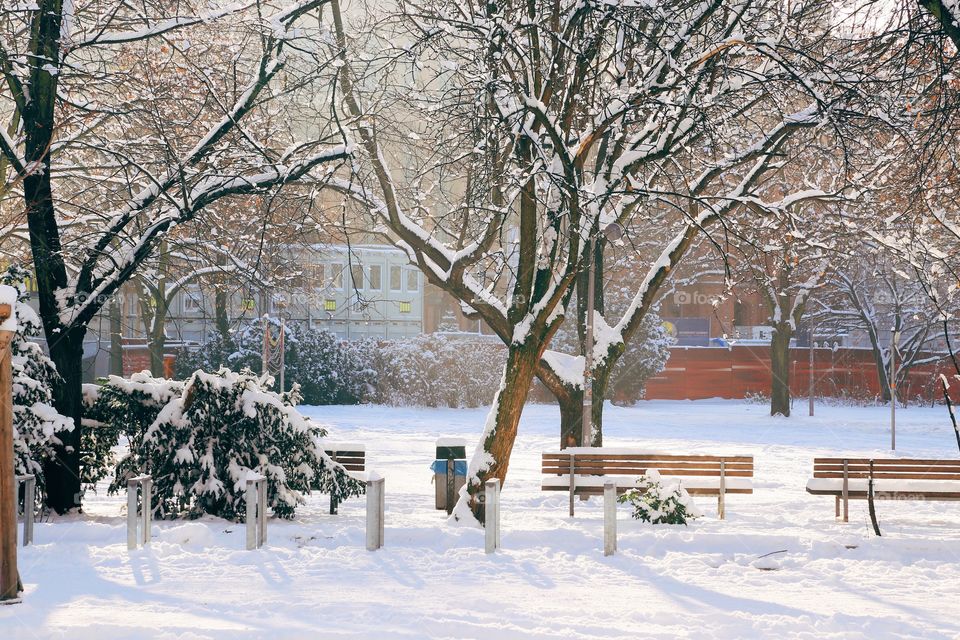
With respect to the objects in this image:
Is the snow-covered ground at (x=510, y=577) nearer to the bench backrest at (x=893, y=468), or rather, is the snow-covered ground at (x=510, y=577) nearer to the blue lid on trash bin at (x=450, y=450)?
the bench backrest at (x=893, y=468)

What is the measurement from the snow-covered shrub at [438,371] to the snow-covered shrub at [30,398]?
2437cm

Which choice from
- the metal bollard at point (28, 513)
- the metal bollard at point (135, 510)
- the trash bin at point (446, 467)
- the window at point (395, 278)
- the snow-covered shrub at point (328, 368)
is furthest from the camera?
the window at point (395, 278)

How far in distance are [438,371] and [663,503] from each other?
82.3 ft

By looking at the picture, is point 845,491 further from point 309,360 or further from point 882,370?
point 882,370

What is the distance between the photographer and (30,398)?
41.9 feet

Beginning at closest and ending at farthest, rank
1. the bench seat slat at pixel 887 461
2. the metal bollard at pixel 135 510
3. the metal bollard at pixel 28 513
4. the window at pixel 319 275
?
the metal bollard at pixel 135 510
the metal bollard at pixel 28 513
the bench seat slat at pixel 887 461
the window at pixel 319 275

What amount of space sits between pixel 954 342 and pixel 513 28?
3795 centimetres

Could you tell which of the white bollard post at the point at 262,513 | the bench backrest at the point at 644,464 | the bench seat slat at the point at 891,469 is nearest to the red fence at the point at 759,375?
the bench seat slat at the point at 891,469

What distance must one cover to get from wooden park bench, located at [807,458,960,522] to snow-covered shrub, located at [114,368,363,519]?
261 inches

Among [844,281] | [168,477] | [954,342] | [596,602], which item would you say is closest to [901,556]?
[596,602]

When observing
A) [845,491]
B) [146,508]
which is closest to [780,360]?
[845,491]

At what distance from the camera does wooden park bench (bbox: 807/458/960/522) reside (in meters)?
14.1

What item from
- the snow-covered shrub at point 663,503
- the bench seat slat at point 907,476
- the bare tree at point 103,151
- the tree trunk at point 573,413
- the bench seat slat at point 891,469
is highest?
the bare tree at point 103,151

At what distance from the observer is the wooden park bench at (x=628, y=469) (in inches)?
574
